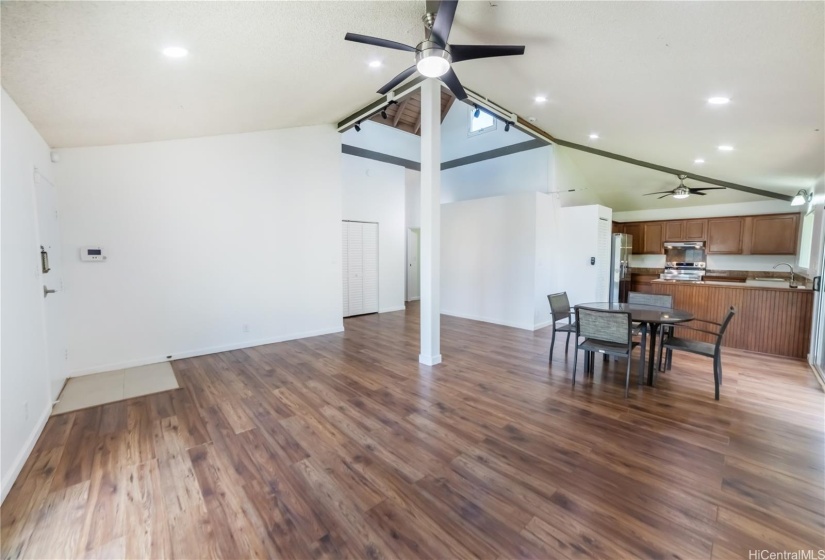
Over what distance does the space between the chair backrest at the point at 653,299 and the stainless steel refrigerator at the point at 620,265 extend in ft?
10.3

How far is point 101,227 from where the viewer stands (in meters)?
3.98

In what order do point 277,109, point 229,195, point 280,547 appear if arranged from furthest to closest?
point 229,195 < point 277,109 < point 280,547

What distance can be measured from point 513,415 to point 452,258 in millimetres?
4723

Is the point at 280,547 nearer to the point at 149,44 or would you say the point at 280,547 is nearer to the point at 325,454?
the point at 325,454

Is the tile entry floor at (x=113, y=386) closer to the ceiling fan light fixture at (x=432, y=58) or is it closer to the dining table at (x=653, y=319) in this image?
the ceiling fan light fixture at (x=432, y=58)

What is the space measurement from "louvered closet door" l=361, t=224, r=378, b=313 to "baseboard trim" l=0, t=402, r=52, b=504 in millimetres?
5264

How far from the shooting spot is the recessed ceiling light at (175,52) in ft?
8.02

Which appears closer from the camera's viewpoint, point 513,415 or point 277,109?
point 513,415

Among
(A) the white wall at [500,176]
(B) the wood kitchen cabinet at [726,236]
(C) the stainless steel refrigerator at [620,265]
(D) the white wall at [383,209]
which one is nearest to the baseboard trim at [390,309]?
(D) the white wall at [383,209]

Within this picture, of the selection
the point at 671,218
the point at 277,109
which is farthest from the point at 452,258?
the point at 671,218

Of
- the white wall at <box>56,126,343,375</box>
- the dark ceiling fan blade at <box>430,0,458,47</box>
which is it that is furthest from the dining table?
the white wall at <box>56,126,343,375</box>

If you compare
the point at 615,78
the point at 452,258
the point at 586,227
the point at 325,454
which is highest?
the point at 615,78

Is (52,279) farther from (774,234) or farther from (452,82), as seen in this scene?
(774,234)

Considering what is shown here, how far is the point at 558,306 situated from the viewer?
4441 mm
